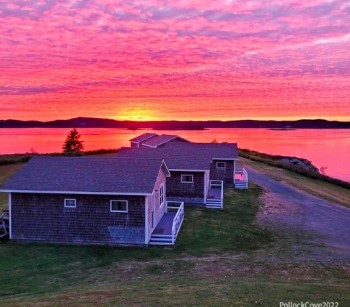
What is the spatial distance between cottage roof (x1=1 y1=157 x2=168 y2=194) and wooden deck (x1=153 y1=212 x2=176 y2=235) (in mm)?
3123

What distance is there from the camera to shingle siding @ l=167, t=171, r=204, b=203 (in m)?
33.7

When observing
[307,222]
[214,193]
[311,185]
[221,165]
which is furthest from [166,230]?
[311,185]

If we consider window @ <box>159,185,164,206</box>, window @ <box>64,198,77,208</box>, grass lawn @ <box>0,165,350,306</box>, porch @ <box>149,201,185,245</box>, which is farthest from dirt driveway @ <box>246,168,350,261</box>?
window @ <box>64,198,77,208</box>

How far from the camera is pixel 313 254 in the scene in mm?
21359

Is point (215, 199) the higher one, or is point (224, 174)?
point (224, 174)

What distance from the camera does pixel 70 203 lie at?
2309 centimetres

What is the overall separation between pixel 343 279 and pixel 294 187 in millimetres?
29823

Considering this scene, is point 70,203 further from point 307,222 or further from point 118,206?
point 307,222

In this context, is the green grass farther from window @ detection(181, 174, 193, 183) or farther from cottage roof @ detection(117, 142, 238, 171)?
cottage roof @ detection(117, 142, 238, 171)

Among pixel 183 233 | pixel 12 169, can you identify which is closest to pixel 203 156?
pixel 183 233

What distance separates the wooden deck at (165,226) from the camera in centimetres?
2394

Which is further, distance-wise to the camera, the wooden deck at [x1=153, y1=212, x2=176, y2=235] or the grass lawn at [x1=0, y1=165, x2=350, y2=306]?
the wooden deck at [x1=153, y1=212, x2=176, y2=235]

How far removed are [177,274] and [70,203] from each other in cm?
844

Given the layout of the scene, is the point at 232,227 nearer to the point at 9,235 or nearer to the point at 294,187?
the point at 9,235
